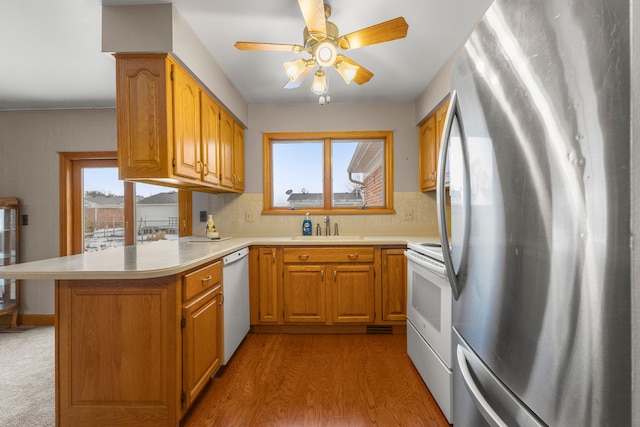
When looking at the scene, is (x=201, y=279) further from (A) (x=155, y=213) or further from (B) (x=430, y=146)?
(B) (x=430, y=146)

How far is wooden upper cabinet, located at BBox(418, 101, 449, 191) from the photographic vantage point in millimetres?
2768

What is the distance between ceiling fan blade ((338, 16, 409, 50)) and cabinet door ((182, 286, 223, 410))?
1737 millimetres

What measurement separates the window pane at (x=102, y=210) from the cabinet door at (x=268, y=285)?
6.12 ft

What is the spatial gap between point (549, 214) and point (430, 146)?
2607mm

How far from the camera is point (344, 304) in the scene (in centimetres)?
284

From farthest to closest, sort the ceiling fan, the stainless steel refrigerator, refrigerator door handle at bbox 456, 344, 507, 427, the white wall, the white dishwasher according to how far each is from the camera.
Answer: the white wall
the white dishwasher
the ceiling fan
refrigerator door handle at bbox 456, 344, 507, 427
the stainless steel refrigerator

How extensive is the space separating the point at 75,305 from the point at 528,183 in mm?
1929

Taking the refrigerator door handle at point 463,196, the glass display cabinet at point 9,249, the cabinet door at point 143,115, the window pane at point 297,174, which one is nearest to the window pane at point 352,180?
the window pane at point 297,174

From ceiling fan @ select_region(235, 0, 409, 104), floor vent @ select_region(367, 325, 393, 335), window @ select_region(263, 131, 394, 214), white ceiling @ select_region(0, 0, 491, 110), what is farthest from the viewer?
window @ select_region(263, 131, 394, 214)

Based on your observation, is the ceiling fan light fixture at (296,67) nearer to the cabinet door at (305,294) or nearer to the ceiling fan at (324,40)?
the ceiling fan at (324,40)

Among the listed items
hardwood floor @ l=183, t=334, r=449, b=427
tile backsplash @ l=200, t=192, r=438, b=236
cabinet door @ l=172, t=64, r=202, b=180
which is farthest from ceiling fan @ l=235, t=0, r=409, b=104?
hardwood floor @ l=183, t=334, r=449, b=427

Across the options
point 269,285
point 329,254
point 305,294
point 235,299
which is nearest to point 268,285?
point 269,285

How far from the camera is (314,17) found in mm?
1618

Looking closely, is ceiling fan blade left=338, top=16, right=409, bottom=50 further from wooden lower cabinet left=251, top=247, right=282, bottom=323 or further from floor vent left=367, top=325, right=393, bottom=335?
floor vent left=367, top=325, right=393, bottom=335
